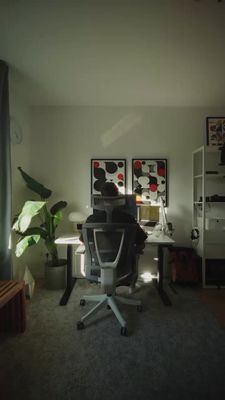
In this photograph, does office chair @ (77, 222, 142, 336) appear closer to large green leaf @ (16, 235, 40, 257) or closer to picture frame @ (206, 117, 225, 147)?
large green leaf @ (16, 235, 40, 257)

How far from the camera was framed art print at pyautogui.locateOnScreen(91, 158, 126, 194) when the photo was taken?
317cm

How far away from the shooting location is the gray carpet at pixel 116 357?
1359mm

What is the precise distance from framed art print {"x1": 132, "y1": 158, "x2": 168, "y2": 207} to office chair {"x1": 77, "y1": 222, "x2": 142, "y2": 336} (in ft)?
4.27

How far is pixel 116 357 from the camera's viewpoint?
5.36 feet

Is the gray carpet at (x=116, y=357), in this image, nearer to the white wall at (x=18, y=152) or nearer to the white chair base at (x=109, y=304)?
the white chair base at (x=109, y=304)

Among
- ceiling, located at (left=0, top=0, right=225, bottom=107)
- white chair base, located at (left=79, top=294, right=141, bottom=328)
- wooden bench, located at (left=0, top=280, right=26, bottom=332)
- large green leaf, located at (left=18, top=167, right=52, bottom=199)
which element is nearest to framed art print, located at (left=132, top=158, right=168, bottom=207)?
ceiling, located at (left=0, top=0, right=225, bottom=107)

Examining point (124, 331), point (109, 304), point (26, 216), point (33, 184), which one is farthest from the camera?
point (33, 184)

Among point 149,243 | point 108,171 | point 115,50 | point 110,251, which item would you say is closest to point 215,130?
point 108,171

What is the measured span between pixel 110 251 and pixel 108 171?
1487 mm

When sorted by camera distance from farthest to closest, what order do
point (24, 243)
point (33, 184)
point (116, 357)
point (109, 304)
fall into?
point (33, 184) < point (24, 243) < point (109, 304) < point (116, 357)

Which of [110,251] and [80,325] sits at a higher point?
[110,251]

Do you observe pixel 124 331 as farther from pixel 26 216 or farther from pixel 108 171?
pixel 108 171

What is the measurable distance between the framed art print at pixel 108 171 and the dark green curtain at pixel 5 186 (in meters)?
1.17

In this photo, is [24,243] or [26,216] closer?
[26,216]
